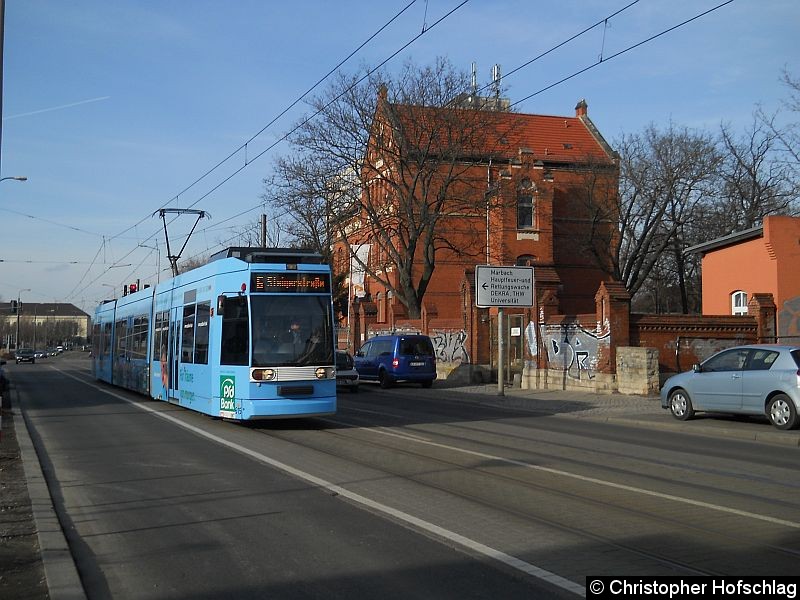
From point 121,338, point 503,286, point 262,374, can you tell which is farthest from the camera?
point 121,338

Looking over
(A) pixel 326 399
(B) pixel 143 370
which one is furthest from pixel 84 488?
(B) pixel 143 370

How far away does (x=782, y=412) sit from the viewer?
627 inches

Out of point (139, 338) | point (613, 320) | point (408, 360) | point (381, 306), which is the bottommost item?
point (408, 360)

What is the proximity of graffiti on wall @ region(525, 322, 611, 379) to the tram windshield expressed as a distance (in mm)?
13302

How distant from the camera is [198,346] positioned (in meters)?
17.6

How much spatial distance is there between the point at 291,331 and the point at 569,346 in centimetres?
1535

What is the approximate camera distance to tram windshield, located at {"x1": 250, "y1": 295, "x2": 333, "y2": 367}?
1552 centimetres

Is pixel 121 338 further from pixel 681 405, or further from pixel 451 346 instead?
pixel 681 405

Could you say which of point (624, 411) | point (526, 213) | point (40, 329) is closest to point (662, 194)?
point (526, 213)

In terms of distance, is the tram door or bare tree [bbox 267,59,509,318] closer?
the tram door

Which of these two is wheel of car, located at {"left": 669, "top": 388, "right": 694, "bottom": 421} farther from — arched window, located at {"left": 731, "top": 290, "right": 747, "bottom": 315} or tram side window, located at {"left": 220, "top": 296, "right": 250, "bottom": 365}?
arched window, located at {"left": 731, "top": 290, "right": 747, "bottom": 315}

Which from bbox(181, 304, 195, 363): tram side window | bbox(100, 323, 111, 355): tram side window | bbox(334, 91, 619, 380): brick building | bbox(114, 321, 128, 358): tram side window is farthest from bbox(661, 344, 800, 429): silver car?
bbox(100, 323, 111, 355): tram side window

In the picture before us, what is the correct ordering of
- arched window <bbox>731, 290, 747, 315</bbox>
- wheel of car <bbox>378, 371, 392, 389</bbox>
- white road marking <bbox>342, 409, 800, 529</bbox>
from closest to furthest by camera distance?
white road marking <bbox>342, 409, 800, 529</bbox>
arched window <bbox>731, 290, 747, 315</bbox>
wheel of car <bbox>378, 371, 392, 389</bbox>

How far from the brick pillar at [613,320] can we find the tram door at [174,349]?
1333 cm
